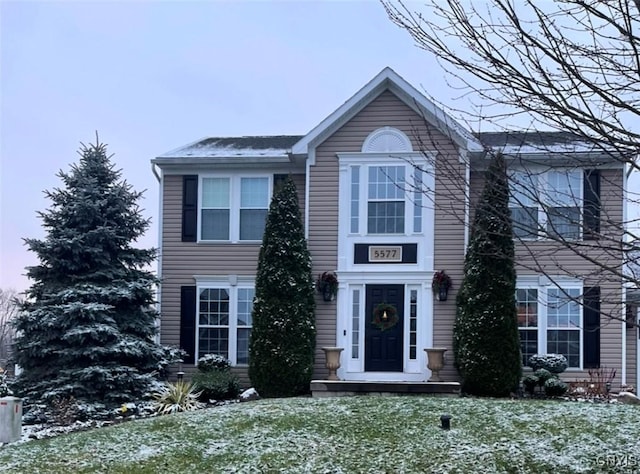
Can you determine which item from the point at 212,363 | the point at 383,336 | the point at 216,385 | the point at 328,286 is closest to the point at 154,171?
the point at 212,363

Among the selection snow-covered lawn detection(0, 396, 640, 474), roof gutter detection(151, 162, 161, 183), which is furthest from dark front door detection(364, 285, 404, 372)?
roof gutter detection(151, 162, 161, 183)

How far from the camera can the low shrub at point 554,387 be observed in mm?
13695

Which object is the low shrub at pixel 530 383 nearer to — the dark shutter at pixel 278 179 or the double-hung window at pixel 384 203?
the double-hung window at pixel 384 203

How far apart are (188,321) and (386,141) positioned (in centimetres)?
613

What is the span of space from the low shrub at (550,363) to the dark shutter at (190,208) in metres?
7.99

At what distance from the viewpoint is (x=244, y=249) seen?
16344mm

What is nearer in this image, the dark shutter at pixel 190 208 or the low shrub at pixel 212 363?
the low shrub at pixel 212 363

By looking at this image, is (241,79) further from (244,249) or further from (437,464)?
(437,464)

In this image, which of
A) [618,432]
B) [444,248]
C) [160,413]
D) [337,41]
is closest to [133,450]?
[160,413]

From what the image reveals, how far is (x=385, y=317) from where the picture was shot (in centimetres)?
1513

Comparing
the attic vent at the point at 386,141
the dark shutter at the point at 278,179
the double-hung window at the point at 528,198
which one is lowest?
the double-hung window at the point at 528,198

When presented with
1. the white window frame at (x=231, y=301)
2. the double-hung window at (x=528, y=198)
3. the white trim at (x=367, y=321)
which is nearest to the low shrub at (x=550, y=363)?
the white trim at (x=367, y=321)

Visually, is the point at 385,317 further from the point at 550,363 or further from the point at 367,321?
the point at 550,363

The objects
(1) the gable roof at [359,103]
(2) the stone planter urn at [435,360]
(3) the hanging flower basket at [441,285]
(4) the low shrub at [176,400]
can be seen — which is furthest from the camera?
(1) the gable roof at [359,103]
